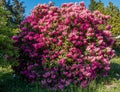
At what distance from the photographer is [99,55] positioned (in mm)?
13344

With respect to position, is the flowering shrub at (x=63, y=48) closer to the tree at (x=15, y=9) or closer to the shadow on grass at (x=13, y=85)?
the shadow on grass at (x=13, y=85)

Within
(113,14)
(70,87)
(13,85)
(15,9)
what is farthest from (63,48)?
(15,9)

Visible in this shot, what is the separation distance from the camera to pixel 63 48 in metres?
13.4

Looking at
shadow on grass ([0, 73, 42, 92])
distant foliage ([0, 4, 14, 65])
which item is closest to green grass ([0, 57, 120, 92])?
shadow on grass ([0, 73, 42, 92])

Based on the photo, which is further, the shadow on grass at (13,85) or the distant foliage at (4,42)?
the shadow on grass at (13,85)

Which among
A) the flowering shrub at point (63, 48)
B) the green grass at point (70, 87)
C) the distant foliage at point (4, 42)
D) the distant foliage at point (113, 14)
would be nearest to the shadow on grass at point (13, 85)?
the green grass at point (70, 87)

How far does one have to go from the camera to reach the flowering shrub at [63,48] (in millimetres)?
12992

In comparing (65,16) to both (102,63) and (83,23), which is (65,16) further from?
(102,63)

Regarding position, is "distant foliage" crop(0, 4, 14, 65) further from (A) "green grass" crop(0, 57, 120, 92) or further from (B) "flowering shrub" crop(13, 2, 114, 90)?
(B) "flowering shrub" crop(13, 2, 114, 90)

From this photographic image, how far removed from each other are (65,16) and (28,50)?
79.7 inches

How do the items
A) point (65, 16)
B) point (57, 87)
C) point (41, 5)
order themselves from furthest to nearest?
point (41, 5) < point (65, 16) < point (57, 87)

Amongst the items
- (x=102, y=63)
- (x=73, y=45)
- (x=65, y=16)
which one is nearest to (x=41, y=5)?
(x=65, y=16)

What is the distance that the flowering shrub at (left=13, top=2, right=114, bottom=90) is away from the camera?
13.0 m

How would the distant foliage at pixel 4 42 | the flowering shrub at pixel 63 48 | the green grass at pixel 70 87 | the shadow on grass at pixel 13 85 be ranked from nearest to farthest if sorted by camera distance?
the green grass at pixel 70 87
the distant foliage at pixel 4 42
the shadow on grass at pixel 13 85
the flowering shrub at pixel 63 48
